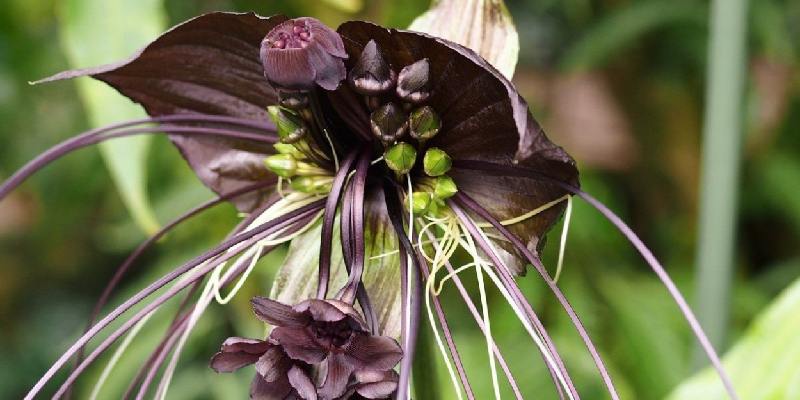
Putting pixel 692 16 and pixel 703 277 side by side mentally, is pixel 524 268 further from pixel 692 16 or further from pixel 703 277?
pixel 692 16

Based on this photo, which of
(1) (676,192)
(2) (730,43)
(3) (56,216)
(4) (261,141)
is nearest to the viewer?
(4) (261,141)

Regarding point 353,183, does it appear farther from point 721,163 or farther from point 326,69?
point 721,163

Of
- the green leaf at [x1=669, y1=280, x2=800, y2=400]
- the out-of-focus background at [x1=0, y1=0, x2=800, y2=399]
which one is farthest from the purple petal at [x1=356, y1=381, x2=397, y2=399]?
the out-of-focus background at [x1=0, y1=0, x2=800, y2=399]

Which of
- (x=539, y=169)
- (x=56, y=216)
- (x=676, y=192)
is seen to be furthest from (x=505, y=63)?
(x=56, y=216)

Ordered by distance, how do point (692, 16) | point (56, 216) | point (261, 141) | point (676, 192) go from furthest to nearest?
1. point (56, 216)
2. point (676, 192)
3. point (692, 16)
4. point (261, 141)

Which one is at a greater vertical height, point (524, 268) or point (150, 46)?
point (150, 46)

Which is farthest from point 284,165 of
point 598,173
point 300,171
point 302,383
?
point 598,173

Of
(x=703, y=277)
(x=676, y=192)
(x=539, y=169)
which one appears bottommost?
(x=676, y=192)

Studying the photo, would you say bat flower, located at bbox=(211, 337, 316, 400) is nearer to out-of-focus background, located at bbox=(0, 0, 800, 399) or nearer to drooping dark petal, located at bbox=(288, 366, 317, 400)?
drooping dark petal, located at bbox=(288, 366, 317, 400)
